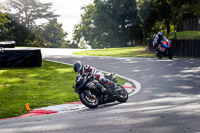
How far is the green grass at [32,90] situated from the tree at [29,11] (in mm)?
53986

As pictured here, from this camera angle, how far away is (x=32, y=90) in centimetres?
1248

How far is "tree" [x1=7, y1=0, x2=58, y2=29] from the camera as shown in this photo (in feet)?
227

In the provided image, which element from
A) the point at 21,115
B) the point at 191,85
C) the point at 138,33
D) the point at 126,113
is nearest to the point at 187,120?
the point at 126,113

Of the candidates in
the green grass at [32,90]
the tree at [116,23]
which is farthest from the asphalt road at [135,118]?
the tree at [116,23]

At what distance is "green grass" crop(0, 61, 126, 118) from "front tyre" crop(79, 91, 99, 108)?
1.68 m

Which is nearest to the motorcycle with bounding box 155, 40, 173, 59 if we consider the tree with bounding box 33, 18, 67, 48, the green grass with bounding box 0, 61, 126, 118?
the green grass with bounding box 0, 61, 126, 118

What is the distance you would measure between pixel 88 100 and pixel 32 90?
4508mm

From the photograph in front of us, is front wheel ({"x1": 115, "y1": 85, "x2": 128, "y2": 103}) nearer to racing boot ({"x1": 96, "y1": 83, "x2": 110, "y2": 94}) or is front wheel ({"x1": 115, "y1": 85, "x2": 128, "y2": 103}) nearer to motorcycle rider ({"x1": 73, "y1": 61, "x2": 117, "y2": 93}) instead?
motorcycle rider ({"x1": 73, "y1": 61, "x2": 117, "y2": 93})

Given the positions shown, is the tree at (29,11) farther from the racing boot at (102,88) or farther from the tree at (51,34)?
the racing boot at (102,88)

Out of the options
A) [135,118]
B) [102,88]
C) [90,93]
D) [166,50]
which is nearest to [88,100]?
[90,93]

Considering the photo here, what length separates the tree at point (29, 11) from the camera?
69.1 meters

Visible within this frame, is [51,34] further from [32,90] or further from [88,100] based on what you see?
[88,100]

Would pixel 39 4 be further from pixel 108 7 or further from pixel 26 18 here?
pixel 108 7

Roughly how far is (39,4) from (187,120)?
66447mm
